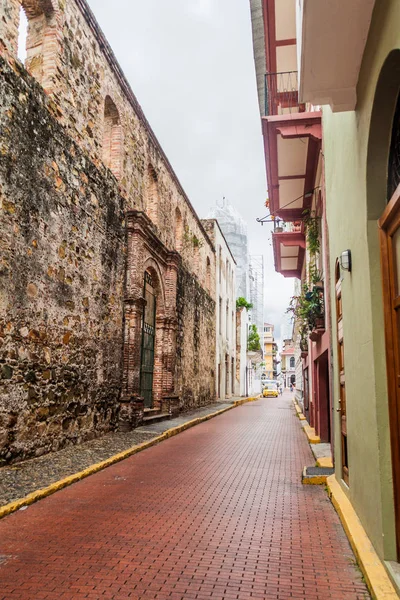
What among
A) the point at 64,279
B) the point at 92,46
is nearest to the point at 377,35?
the point at 64,279

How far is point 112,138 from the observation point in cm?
1156

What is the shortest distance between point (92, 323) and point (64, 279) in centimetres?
148

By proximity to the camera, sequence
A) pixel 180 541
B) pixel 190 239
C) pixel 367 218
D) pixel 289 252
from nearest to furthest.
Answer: pixel 367 218
pixel 180 541
pixel 289 252
pixel 190 239

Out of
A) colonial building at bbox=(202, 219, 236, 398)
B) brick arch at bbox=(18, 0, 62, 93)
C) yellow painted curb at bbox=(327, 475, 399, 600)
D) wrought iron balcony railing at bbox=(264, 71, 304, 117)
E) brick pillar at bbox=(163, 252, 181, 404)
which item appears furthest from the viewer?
colonial building at bbox=(202, 219, 236, 398)

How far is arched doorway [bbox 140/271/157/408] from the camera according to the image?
530 inches

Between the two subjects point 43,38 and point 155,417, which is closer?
point 43,38

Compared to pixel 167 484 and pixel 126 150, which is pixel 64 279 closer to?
pixel 167 484

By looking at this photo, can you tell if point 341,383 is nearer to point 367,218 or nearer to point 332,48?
point 367,218

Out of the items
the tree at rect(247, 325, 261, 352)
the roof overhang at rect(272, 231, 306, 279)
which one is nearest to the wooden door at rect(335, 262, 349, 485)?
the roof overhang at rect(272, 231, 306, 279)

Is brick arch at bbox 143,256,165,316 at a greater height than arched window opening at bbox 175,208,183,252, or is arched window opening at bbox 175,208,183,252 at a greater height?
arched window opening at bbox 175,208,183,252

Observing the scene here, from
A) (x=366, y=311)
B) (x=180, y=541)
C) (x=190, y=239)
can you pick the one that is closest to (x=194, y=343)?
(x=190, y=239)

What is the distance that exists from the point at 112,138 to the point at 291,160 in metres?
4.12

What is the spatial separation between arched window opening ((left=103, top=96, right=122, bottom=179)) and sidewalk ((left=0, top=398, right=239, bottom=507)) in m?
5.81

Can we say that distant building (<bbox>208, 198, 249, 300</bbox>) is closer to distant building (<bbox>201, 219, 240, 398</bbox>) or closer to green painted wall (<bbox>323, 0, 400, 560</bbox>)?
distant building (<bbox>201, 219, 240, 398</bbox>)
